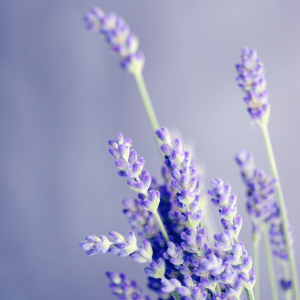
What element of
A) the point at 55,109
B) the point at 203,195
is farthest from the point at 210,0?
the point at 203,195

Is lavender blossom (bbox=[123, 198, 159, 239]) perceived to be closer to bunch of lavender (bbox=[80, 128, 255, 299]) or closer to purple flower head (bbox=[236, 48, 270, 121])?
bunch of lavender (bbox=[80, 128, 255, 299])

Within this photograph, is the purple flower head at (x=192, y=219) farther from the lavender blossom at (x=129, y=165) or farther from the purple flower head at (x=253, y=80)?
the purple flower head at (x=253, y=80)

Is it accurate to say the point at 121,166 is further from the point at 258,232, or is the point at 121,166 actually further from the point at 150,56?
the point at 150,56

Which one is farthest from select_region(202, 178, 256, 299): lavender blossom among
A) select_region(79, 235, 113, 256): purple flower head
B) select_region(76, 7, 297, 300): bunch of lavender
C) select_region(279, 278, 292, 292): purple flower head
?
select_region(279, 278, 292, 292): purple flower head

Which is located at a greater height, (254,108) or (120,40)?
(120,40)

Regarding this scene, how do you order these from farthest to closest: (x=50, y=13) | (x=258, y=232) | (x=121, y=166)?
(x=50, y=13)
(x=258, y=232)
(x=121, y=166)

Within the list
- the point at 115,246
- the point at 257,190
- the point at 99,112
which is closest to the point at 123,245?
the point at 115,246

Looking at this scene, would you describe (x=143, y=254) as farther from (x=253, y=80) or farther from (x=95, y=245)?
(x=253, y=80)
